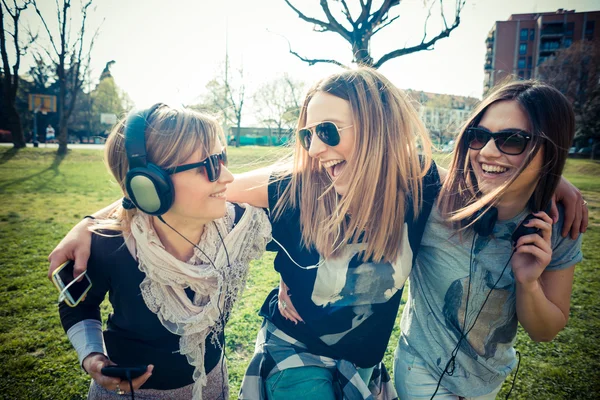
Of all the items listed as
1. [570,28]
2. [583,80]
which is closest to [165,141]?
[583,80]

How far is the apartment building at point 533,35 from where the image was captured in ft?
175

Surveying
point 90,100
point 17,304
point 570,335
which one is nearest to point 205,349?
point 17,304

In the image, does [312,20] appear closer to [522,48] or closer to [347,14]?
[347,14]

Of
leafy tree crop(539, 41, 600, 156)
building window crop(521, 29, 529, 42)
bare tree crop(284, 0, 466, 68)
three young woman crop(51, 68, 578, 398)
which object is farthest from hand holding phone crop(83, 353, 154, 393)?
building window crop(521, 29, 529, 42)

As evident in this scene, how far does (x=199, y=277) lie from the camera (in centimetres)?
172

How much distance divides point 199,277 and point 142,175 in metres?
0.62

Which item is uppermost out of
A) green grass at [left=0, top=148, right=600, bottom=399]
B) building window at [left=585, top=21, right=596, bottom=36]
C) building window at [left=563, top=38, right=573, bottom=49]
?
building window at [left=585, top=21, right=596, bottom=36]

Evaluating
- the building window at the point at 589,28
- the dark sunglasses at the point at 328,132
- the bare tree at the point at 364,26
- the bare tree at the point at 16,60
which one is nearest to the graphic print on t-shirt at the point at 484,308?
the dark sunglasses at the point at 328,132

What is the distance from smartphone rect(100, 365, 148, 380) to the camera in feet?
4.60

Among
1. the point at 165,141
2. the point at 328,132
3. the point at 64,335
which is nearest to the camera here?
the point at 165,141

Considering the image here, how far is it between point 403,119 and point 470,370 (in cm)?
159

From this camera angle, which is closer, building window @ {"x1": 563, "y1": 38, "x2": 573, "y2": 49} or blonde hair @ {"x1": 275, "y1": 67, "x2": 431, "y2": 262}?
blonde hair @ {"x1": 275, "y1": 67, "x2": 431, "y2": 262}

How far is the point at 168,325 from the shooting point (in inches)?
66.2

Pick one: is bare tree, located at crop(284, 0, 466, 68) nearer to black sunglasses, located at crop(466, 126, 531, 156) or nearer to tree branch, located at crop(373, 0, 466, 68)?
tree branch, located at crop(373, 0, 466, 68)
